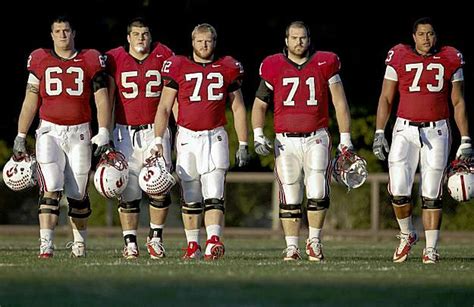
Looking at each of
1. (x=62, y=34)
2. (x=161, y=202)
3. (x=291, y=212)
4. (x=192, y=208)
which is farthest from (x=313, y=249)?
(x=62, y=34)

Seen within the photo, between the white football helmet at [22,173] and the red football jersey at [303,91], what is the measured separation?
2.36m

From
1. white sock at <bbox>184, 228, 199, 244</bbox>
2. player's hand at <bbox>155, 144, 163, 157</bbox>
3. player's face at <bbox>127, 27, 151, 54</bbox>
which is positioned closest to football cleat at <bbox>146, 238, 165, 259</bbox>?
white sock at <bbox>184, 228, 199, 244</bbox>

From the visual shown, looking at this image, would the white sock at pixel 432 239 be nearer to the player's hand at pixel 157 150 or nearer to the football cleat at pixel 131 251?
the player's hand at pixel 157 150

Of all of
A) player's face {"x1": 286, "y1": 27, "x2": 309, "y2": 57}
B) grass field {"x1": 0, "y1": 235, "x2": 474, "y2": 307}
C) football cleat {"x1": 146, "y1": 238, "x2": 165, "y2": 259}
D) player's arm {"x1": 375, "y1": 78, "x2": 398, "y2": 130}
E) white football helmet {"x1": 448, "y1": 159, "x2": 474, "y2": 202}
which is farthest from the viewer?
football cleat {"x1": 146, "y1": 238, "x2": 165, "y2": 259}

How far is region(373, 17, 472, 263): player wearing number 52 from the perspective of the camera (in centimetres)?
1355

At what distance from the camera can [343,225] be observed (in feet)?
74.7

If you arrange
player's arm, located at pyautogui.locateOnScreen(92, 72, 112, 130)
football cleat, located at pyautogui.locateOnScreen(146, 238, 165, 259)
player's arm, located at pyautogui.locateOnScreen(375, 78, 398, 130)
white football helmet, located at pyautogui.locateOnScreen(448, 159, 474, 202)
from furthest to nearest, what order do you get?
football cleat, located at pyautogui.locateOnScreen(146, 238, 165, 259)
player's arm, located at pyautogui.locateOnScreen(92, 72, 112, 130)
player's arm, located at pyautogui.locateOnScreen(375, 78, 398, 130)
white football helmet, located at pyautogui.locateOnScreen(448, 159, 474, 202)

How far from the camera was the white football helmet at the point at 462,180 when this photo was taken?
1344 centimetres

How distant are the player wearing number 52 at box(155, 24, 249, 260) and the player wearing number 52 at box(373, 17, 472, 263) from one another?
1412 millimetres

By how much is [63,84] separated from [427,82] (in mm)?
3317

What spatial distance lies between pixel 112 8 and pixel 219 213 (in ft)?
36.6

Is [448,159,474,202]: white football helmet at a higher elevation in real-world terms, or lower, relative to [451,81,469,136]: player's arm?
lower

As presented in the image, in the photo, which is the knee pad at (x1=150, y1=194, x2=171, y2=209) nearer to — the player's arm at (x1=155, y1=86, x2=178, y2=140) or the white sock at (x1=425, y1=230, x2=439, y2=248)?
the player's arm at (x1=155, y1=86, x2=178, y2=140)

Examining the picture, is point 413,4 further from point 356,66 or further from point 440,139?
point 440,139
